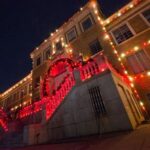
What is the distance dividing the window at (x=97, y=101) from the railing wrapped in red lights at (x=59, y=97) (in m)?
1.68

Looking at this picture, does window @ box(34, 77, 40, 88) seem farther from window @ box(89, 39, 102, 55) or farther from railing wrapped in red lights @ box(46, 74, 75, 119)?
railing wrapped in red lights @ box(46, 74, 75, 119)

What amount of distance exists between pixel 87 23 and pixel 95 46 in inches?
158

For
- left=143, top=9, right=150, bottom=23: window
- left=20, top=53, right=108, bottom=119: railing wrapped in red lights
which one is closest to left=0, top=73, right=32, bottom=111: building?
left=20, top=53, right=108, bottom=119: railing wrapped in red lights

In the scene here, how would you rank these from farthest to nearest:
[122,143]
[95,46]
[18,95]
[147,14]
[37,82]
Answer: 1. [18,95]
2. [37,82]
3. [95,46]
4. [147,14]
5. [122,143]

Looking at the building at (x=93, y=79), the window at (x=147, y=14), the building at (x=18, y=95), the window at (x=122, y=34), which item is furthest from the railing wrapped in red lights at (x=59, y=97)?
the building at (x=18, y=95)

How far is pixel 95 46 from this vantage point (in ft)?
48.7

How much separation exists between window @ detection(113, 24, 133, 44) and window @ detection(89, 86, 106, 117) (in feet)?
26.1

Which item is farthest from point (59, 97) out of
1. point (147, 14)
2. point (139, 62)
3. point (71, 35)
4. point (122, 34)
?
point (147, 14)

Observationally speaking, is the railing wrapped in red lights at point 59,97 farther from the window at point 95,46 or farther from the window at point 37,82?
the window at point 37,82

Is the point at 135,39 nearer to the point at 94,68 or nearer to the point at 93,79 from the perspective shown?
the point at 94,68

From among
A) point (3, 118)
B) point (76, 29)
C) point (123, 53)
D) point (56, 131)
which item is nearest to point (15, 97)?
point (3, 118)

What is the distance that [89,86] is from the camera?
26.0 ft

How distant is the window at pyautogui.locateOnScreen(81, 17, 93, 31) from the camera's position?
1635 centimetres

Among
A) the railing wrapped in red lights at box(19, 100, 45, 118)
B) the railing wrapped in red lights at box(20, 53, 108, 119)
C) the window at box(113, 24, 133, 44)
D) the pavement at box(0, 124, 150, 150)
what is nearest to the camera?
the pavement at box(0, 124, 150, 150)
